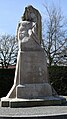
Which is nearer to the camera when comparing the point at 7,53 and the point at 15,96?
the point at 15,96

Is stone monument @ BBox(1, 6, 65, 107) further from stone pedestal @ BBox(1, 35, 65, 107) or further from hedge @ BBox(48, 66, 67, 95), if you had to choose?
hedge @ BBox(48, 66, 67, 95)

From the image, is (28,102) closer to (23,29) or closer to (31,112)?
(31,112)

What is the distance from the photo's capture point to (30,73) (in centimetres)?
1116

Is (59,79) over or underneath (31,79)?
underneath

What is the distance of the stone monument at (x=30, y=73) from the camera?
10.8m

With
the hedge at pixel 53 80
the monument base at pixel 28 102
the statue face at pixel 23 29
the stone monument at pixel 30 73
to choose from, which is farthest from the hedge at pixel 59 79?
the monument base at pixel 28 102

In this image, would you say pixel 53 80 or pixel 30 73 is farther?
pixel 53 80

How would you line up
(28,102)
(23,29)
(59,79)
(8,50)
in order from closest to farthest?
1. (28,102)
2. (23,29)
3. (59,79)
4. (8,50)

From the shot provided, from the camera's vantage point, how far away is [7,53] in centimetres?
4425

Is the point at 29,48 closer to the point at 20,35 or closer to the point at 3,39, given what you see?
the point at 20,35

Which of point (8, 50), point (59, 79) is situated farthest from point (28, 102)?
point (8, 50)

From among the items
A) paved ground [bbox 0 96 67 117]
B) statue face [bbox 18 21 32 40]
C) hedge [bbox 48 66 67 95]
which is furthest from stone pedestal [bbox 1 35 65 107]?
hedge [bbox 48 66 67 95]

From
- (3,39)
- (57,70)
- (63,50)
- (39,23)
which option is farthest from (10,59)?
(39,23)

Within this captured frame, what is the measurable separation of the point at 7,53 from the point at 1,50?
1.10 meters
